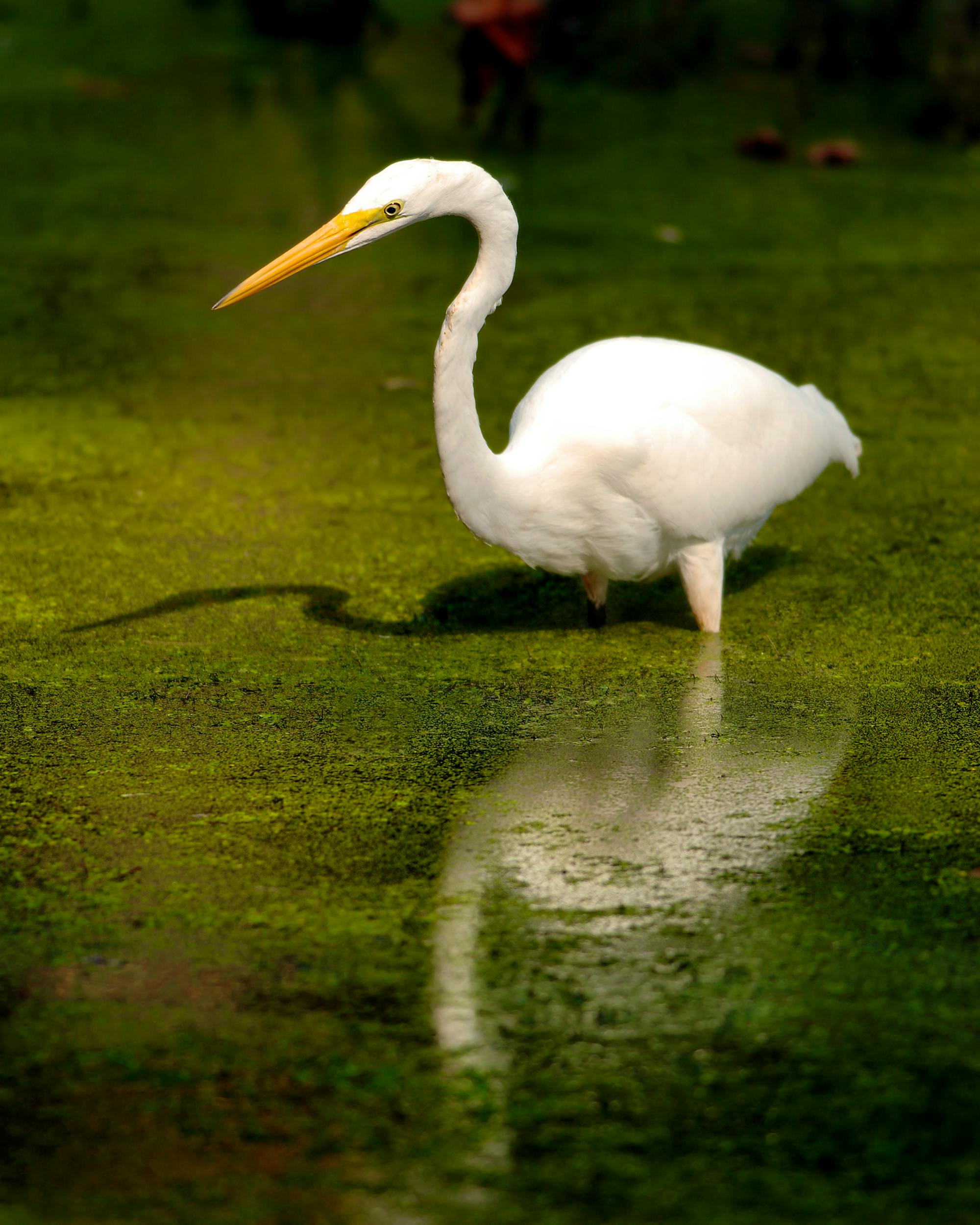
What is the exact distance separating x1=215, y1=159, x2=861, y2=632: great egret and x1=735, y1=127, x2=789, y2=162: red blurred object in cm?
394

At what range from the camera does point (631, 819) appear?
210cm

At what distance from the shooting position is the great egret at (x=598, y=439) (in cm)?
243

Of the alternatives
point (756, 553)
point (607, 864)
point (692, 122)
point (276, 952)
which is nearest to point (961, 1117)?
point (607, 864)

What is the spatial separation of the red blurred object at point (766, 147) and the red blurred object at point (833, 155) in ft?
0.38

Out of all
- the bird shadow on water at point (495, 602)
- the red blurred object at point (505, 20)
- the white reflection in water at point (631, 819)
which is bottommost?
the bird shadow on water at point (495, 602)

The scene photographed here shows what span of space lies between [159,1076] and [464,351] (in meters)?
1.30

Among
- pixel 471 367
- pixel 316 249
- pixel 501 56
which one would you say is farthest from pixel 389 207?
pixel 501 56

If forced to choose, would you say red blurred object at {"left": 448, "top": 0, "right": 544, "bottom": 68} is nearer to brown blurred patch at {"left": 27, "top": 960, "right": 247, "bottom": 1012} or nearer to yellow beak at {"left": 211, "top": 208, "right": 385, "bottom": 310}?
yellow beak at {"left": 211, "top": 208, "right": 385, "bottom": 310}

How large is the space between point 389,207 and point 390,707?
760mm

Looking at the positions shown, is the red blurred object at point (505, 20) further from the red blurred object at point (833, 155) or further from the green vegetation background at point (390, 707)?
the red blurred object at point (833, 155)

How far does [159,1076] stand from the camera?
154 centimetres

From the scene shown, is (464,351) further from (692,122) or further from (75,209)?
(692,122)

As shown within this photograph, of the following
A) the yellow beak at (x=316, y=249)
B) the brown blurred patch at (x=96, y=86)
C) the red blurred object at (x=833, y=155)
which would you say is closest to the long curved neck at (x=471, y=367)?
the yellow beak at (x=316, y=249)

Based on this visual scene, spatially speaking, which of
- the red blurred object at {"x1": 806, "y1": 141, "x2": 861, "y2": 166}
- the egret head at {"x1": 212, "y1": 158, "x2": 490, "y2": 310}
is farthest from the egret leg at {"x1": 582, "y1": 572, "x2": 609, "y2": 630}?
the red blurred object at {"x1": 806, "y1": 141, "x2": 861, "y2": 166}
